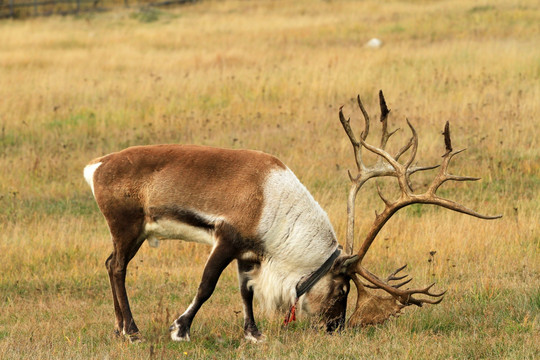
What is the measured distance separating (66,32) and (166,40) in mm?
4442

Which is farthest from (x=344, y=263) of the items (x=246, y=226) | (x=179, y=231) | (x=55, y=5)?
(x=55, y=5)

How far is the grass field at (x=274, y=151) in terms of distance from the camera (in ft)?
21.0

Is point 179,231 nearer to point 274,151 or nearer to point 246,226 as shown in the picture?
point 246,226

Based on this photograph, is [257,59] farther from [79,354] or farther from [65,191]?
[79,354]

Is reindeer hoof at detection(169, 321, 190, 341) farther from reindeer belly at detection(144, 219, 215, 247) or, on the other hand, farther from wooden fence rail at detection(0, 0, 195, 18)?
wooden fence rail at detection(0, 0, 195, 18)

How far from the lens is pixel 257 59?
773 inches

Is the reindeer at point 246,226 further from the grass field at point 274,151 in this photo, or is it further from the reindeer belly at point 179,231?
the grass field at point 274,151

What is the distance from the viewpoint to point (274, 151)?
490 inches

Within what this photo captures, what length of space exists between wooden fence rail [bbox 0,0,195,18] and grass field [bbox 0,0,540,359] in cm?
885

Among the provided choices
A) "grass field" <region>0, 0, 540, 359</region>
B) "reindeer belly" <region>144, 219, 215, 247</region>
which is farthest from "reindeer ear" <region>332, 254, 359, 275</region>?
"reindeer belly" <region>144, 219, 215, 247</region>

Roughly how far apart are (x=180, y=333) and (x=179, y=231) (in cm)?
78

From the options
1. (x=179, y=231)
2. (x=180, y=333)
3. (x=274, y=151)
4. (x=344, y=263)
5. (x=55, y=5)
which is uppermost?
(x=55, y=5)

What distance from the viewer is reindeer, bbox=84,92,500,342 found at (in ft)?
20.1

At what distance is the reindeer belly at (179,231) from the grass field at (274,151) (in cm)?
66
